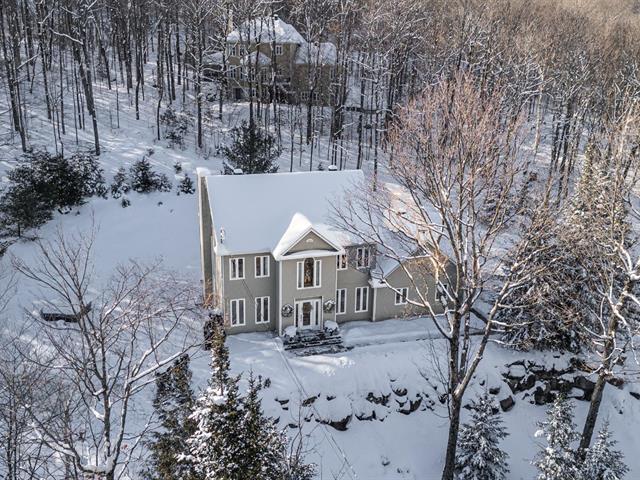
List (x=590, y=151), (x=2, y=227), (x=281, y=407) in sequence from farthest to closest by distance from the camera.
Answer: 1. (x=2, y=227)
2. (x=590, y=151)
3. (x=281, y=407)

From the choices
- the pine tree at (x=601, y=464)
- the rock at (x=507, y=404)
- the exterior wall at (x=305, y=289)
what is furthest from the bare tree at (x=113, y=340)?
the pine tree at (x=601, y=464)

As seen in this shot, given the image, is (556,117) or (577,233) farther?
(556,117)

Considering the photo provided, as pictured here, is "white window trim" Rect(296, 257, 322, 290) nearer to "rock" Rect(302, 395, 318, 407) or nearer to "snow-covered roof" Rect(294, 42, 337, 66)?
"rock" Rect(302, 395, 318, 407)

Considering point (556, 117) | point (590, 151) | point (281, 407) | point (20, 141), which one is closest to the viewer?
point (281, 407)

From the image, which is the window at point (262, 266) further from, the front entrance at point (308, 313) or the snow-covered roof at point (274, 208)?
the front entrance at point (308, 313)

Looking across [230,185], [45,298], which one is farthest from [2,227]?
[230,185]

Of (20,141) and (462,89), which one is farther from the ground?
(462,89)

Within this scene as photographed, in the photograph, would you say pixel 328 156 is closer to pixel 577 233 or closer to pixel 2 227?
pixel 2 227
